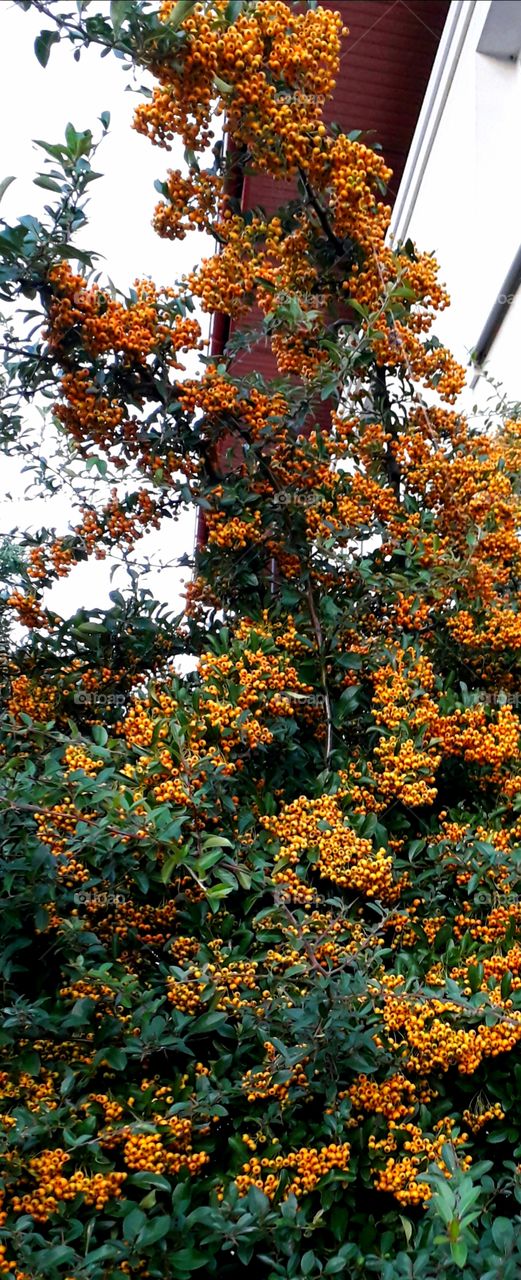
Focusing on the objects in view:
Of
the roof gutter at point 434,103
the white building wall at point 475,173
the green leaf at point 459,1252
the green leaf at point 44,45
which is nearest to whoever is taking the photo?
the green leaf at point 459,1252

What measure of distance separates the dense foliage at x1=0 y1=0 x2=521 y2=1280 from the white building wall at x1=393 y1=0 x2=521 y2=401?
5.40 ft

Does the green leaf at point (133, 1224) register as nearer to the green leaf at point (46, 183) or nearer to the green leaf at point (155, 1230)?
the green leaf at point (155, 1230)

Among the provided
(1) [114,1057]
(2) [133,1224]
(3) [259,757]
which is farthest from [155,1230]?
(3) [259,757]

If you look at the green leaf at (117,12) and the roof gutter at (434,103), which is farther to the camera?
the roof gutter at (434,103)

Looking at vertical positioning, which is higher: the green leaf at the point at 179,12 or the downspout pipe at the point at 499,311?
the downspout pipe at the point at 499,311

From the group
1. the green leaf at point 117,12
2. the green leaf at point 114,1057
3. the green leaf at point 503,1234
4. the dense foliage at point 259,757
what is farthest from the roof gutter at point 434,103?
the green leaf at point 503,1234

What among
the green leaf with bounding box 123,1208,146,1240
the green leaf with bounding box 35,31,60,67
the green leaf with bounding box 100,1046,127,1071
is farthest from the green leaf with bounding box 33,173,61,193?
the green leaf with bounding box 123,1208,146,1240

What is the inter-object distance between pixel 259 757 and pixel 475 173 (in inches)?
139

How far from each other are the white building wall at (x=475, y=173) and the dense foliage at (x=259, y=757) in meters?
1.65

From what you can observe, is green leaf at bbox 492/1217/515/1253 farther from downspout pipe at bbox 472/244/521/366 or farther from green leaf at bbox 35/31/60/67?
downspout pipe at bbox 472/244/521/366

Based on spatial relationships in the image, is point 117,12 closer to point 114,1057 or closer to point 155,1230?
point 114,1057

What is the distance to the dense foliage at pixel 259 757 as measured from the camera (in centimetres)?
191

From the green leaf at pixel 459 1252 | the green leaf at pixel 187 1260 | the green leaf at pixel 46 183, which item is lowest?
the green leaf at pixel 187 1260

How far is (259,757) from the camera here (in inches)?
100
